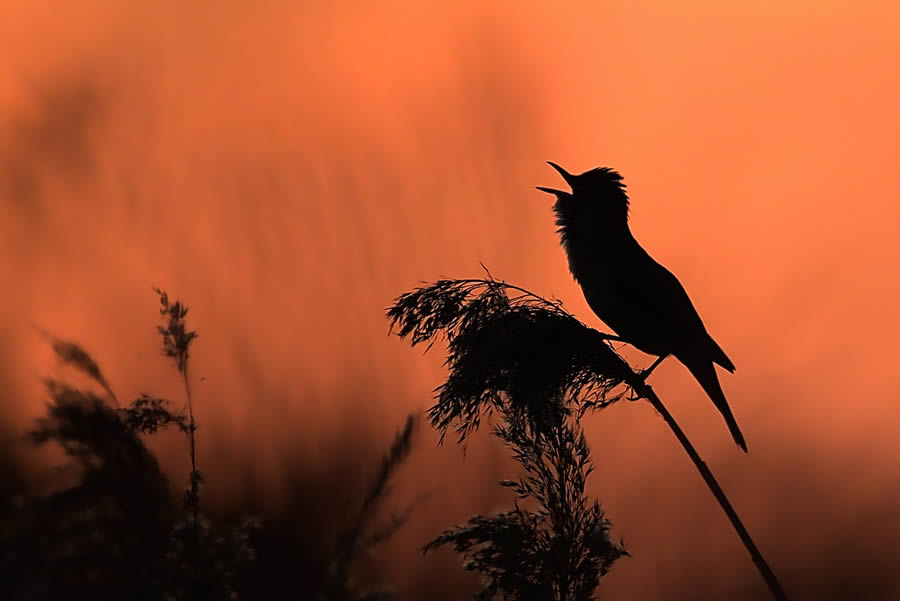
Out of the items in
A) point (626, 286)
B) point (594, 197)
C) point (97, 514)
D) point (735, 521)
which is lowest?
point (735, 521)

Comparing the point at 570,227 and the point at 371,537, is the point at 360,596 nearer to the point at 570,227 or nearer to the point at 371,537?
the point at 371,537

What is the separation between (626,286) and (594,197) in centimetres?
65

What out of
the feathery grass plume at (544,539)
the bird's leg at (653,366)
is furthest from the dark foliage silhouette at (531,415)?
the bird's leg at (653,366)

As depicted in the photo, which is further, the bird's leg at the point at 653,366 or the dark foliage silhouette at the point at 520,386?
the bird's leg at the point at 653,366

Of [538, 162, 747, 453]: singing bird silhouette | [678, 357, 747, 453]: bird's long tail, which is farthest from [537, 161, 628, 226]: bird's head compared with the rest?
[678, 357, 747, 453]: bird's long tail

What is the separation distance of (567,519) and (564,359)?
46 cm

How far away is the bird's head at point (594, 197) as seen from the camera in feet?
13.8

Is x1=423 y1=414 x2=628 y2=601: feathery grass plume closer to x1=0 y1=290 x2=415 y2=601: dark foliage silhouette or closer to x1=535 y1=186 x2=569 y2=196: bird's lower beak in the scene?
x1=0 y1=290 x2=415 y2=601: dark foliage silhouette

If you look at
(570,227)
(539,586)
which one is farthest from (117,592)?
(570,227)

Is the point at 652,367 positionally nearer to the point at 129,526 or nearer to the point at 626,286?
the point at 626,286

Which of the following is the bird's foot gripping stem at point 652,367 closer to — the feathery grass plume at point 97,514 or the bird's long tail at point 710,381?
the bird's long tail at point 710,381

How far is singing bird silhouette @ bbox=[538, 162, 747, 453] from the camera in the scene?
3594 millimetres

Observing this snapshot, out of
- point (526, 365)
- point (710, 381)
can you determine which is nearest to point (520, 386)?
point (526, 365)

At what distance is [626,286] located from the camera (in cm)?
383
